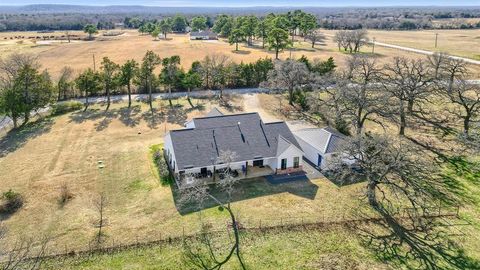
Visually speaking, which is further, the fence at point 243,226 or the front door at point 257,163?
the front door at point 257,163

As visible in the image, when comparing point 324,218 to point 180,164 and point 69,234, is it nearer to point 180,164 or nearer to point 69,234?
point 180,164

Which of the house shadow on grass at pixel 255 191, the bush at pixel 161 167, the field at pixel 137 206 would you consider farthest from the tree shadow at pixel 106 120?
the house shadow on grass at pixel 255 191

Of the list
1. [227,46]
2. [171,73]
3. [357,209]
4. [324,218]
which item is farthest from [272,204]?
[227,46]

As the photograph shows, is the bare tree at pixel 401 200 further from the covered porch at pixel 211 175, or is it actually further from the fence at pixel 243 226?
the covered porch at pixel 211 175

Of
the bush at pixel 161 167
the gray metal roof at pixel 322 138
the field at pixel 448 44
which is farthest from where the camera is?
the field at pixel 448 44

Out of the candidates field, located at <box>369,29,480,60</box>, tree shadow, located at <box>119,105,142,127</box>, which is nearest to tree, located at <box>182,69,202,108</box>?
tree shadow, located at <box>119,105,142,127</box>
